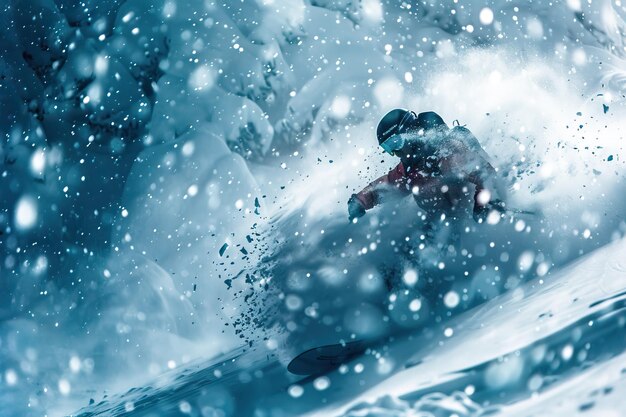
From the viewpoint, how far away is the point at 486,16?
1.14 metres

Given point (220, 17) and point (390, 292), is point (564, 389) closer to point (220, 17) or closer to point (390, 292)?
point (390, 292)

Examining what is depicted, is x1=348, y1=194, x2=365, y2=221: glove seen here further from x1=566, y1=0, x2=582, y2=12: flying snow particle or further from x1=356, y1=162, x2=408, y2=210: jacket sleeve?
x1=566, y1=0, x2=582, y2=12: flying snow particle

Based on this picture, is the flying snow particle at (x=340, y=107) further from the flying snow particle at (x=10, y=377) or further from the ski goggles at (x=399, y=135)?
the flying snow particle at (x=10, y=377)

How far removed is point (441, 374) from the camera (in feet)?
2.64

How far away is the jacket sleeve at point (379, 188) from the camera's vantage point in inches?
41.5

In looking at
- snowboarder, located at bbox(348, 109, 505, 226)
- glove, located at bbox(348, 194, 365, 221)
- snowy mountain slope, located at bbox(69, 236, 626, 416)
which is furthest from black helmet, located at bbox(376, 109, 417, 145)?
snowy mountain slope, located at bbox(69, 236, 626, 416)

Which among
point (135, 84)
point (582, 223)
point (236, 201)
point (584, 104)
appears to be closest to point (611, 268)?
point (582, 223)

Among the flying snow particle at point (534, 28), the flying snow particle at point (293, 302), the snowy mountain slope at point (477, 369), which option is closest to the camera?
the snowy mountain slope at point (477, 369)

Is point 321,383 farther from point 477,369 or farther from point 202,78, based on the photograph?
point 202,78

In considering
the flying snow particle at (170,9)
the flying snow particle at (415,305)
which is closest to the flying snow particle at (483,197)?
the flying snow particle at (415,305)

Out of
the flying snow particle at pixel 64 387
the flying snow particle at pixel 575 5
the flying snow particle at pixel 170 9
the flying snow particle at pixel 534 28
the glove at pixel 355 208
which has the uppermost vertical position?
the flying snow particle at pixel 170 9

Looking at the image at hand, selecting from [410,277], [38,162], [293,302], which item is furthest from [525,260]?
[38,162]

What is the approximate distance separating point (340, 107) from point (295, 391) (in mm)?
557

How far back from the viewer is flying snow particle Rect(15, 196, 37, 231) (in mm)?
1215
